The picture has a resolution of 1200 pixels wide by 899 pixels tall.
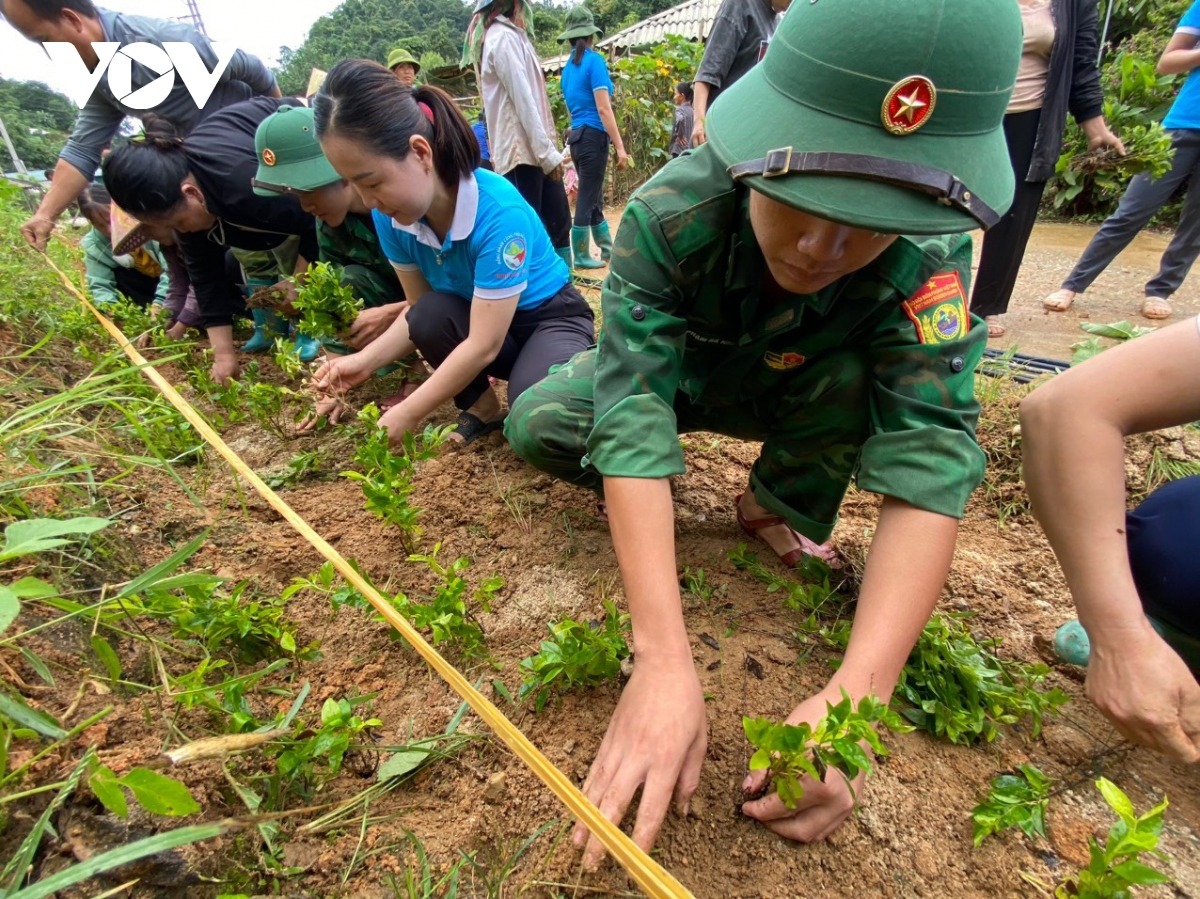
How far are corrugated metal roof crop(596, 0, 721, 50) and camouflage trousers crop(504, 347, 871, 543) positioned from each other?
55.8ft

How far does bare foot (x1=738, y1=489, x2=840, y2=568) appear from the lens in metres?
1.78

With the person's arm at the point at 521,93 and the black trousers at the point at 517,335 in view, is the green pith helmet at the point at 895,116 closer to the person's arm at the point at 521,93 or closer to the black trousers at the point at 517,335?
the black trousers at the point at 517,335

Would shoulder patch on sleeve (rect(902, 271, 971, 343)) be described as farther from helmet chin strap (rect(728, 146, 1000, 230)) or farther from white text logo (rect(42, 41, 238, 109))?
white text logo (rect(42, 41, 238, 109))

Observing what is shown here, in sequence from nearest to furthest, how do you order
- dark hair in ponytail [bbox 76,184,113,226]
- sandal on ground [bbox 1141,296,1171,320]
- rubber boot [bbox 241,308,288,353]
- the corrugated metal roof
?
rubber boot [bbox 241,308,288,353], sandal on ground [bbox 1141,296,1171,320], dark hair in ponytail [bbox 76,184,113,226], the corrugated metal roof

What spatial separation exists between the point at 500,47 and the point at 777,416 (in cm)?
367

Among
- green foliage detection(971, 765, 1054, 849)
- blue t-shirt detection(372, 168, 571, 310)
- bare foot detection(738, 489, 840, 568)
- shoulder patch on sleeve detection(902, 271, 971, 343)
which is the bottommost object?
bare foot detection(738, 489, 840, 568)

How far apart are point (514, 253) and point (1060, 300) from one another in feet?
13.1

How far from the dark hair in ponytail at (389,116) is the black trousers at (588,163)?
3.73 meters

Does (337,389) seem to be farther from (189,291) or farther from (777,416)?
(189,291)

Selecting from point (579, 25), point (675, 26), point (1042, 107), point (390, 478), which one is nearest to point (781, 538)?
point (390, 478)

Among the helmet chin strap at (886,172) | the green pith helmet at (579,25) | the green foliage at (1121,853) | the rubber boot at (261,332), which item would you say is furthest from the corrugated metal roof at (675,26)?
the green foliage at (1121,853)

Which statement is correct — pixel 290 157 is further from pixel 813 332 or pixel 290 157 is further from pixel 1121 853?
pixel 1121 853

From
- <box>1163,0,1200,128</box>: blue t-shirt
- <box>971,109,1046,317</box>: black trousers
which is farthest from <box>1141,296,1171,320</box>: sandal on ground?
<box>971,109,1046,317</box>: black trousers

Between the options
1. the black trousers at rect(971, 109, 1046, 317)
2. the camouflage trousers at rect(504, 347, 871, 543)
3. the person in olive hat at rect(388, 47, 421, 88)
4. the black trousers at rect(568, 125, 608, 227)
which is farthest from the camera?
the person in olive hat at rect(388, 47, 421, 88)
